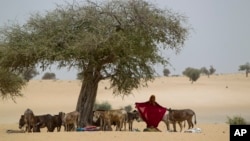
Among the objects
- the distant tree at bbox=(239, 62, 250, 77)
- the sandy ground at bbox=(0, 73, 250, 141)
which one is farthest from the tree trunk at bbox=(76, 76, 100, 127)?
the distant tree at bbox=(239, 62, 250, 77)

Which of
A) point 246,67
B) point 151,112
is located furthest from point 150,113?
point 246,67

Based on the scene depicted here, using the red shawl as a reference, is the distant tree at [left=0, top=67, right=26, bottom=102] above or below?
above

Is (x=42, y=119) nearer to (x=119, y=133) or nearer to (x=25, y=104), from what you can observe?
(x=119, y=133)

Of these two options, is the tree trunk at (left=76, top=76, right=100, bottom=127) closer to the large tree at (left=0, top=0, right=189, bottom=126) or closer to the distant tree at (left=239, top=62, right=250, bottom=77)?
the large tree at (left=0, top=0, right=189, bottom=126)

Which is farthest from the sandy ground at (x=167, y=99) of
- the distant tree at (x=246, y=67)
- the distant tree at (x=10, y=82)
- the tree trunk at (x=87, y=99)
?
the tree trunk at (x=87, y=99)

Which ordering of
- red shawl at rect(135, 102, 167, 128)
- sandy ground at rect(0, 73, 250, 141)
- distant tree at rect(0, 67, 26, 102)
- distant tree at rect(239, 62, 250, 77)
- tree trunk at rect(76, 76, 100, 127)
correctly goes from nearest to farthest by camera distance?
red shawl at rect(135, 102, 167, 128), tree trunk at rect(76, 76, 100, 127), distant tree at rect(0, 67, 26, 102), sandy ground at rect(0, 73, 250, 141), distant tree at rect(239, 62, 250, 77)

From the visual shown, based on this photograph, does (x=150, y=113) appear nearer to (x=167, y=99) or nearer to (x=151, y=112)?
(x=151, y=112)

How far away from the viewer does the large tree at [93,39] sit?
23.7 m

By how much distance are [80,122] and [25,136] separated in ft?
20.3

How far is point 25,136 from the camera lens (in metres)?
18.7

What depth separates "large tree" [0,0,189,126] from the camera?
77.8 feet

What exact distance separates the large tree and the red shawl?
2.84m

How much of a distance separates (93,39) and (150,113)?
4.21 meters

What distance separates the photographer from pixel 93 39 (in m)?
23.0
